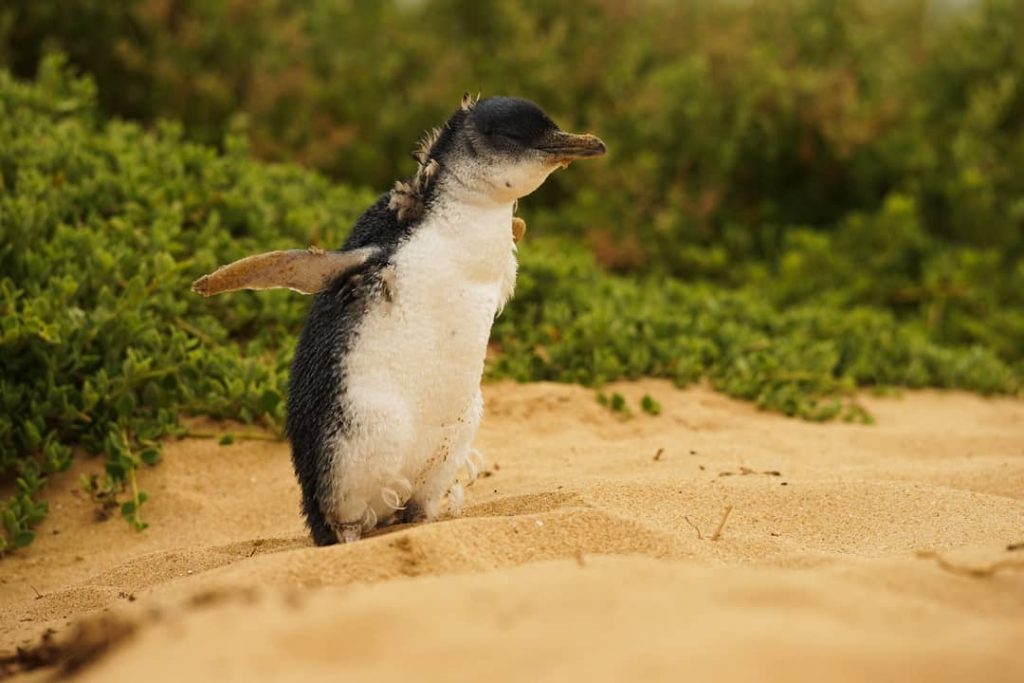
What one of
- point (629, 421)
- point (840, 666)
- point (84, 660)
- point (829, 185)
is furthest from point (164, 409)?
point (829, 185)

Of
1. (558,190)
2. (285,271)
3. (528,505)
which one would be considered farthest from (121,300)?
(558,190)

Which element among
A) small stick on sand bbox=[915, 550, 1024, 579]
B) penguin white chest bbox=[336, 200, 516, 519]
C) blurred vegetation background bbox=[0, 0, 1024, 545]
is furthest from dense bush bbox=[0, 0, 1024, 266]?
small stick on sand bbox=[915, 550, 1024, 579]

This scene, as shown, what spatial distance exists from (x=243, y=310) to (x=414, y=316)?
2289mm

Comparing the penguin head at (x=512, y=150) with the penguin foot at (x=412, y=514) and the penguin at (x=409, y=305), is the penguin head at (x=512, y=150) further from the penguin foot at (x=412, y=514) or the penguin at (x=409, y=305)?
the penguin foot at (x=412, y=514)

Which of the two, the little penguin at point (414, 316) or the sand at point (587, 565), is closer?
the sand at point (587, 565)

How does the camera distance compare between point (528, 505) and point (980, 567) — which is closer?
point (980, 567)

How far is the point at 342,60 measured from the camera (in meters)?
8.85

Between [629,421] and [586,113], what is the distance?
3.93 metres

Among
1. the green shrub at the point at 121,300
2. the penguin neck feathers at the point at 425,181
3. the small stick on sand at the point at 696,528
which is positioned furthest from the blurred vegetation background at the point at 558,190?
the small stick on sand at the point at 696,528

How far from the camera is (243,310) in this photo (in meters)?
5.45

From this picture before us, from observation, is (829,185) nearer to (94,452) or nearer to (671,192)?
(671,192)

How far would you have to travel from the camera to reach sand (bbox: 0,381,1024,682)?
2113 millimetres

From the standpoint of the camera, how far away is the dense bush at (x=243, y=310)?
187 inches

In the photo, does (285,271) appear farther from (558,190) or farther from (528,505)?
(558,190)
